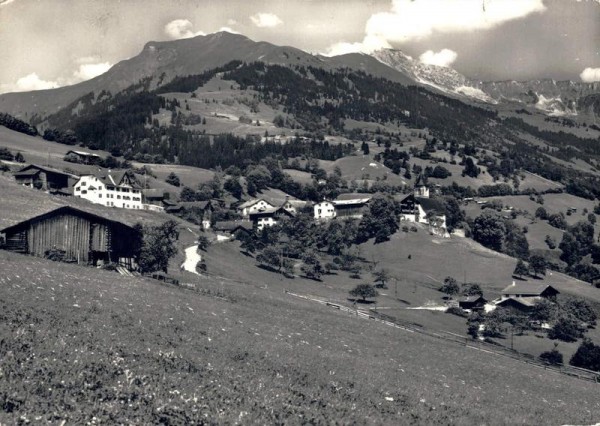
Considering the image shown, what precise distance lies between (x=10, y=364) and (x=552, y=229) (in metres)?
197

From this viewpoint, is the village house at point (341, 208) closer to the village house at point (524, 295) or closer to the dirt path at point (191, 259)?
the village house at point (524, 295)

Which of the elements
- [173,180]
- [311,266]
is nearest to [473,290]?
[311,266]

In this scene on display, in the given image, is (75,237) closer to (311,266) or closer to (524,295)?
(311,266)

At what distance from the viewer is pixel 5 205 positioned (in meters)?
88.6

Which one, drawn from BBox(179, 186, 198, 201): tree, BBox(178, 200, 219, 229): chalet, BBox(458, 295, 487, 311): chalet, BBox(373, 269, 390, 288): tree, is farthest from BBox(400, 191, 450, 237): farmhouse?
BBox(458, 295, 487, 311): chalet

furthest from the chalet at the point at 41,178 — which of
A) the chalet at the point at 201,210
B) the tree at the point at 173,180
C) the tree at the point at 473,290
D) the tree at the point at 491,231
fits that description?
the tree at the point at 491,231

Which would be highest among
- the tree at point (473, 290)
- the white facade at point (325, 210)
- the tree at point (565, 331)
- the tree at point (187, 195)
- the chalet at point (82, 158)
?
the chalet at point (82, 158)

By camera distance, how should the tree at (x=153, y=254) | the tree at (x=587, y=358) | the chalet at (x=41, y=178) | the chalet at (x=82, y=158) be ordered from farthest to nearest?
the chalet at (x=82, y=158) → the chalet at (x=41, y=178) → the tree at (x=587, y=358) → the tree at (x=153, y=254)

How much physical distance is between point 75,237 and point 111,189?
75787mm

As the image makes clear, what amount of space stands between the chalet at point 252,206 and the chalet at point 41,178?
46113 millimetres

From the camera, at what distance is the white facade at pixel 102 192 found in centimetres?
13950

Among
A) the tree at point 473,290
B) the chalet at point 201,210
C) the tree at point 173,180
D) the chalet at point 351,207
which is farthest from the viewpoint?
the tree at point 173,180

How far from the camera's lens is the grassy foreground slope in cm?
1934

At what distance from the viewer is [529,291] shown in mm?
122812
